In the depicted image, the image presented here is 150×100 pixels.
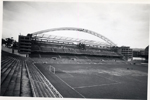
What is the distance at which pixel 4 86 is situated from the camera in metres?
6.49

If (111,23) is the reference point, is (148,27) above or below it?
below

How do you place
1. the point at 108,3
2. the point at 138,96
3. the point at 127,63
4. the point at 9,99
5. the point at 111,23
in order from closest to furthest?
the point at 9,99 → the point at 138,96 → the point at 108,3 → the point at 111,23 → the point at 127,63

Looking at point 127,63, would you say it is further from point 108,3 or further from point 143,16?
point 108,3

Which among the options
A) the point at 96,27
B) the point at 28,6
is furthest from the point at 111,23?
the point at 28,6

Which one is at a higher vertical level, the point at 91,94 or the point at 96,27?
the point at 96,27

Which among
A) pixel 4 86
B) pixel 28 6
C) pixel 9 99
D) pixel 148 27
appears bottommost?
pixel 9 99

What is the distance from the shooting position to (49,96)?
647cm

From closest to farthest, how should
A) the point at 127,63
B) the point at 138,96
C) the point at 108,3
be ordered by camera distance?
the point at 138,96 → the point at 108,3 → the point at 127,63

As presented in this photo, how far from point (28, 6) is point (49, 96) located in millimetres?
6362

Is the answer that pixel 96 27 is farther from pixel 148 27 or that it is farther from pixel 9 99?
pixel 9 99

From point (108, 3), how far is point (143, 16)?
9.44ft

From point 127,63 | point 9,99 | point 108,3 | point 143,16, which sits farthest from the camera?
point 127,63

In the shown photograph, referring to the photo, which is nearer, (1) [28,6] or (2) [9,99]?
(2) [9,99]

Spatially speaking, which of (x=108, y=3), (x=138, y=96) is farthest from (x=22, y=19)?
(x=138, y=96)
